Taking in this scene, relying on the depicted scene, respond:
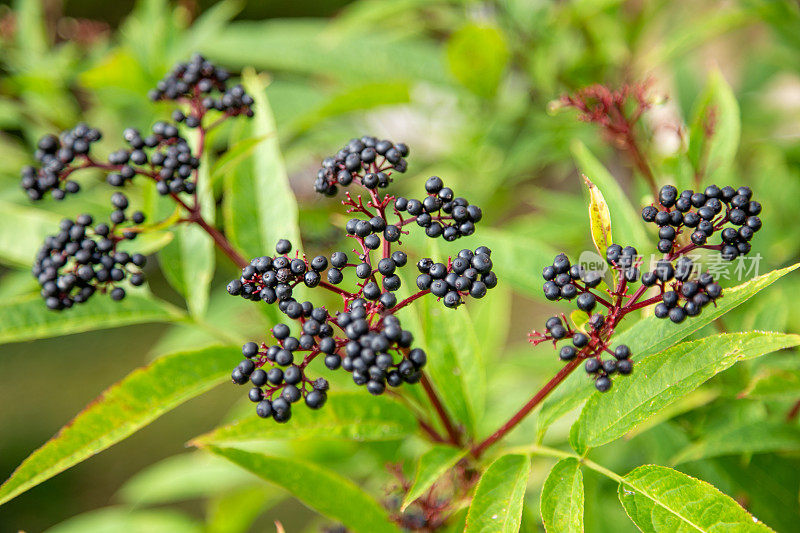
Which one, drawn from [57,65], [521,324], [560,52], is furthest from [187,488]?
[521,324]

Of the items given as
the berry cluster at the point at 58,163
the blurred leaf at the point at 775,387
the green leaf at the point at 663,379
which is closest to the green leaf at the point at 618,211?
the blurred leaf at the point at 775,387

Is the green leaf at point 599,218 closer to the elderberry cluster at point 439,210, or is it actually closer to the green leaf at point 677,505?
the elderberry cluster at point 439,210

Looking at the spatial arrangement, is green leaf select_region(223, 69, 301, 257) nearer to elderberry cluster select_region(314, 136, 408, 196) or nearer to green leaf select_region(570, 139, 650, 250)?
elderberry cluster select_region(314, 136, 408, 196)

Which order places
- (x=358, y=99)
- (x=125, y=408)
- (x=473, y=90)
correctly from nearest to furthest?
1. (x=125, y=408)
2. (x=358, y=99)
3. (x=473, y=90)

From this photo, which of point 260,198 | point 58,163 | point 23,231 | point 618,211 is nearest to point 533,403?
point 618,211

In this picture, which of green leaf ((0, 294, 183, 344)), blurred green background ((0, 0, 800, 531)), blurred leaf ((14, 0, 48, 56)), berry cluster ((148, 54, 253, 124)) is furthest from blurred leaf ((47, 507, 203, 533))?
blurred leaf ((14, 0, 48, 56))

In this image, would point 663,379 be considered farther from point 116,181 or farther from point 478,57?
point 478,57
